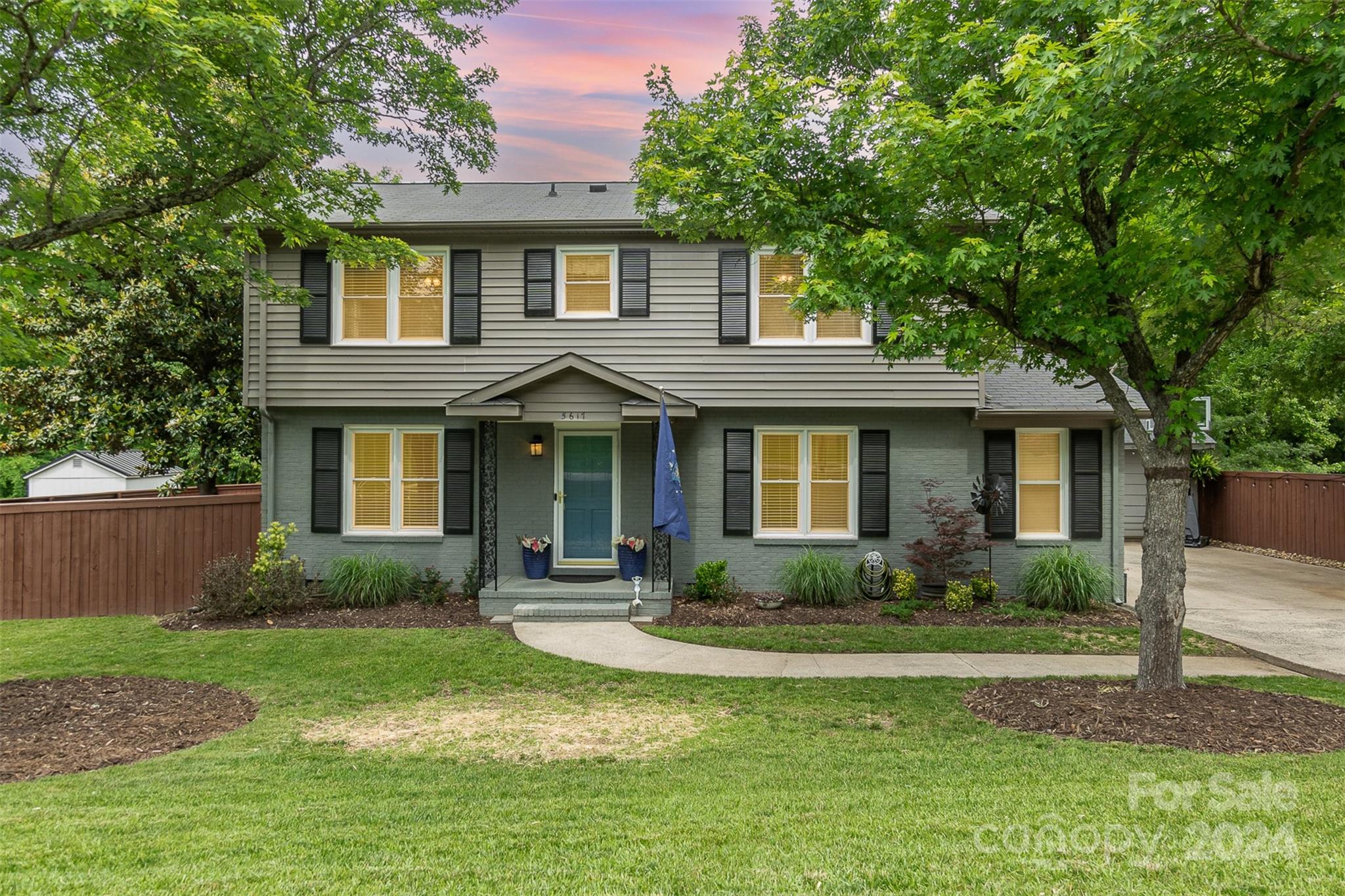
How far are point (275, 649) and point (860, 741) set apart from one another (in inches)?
252

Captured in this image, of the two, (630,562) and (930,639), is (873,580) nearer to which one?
(930,639)

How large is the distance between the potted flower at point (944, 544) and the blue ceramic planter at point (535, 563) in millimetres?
5290

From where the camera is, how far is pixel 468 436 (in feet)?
34.5

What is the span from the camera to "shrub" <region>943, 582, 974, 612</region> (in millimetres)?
9391

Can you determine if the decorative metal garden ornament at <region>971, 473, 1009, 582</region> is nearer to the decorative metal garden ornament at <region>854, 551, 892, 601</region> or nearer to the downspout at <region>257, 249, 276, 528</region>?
the decorative metal garden ornament at <region>854, 551, 892, 601</region>

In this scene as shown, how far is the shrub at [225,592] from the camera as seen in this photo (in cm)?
916

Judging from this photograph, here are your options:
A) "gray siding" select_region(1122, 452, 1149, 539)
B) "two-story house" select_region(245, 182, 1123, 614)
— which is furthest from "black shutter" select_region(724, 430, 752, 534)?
"gray siding" select_region(1122, 452, 1149, 539)

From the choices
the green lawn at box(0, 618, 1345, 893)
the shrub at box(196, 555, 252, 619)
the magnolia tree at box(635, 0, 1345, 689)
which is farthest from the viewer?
the shrub at box(196, 555, 252, 619)

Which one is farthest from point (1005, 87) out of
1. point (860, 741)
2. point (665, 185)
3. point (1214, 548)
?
point (1214, 548)

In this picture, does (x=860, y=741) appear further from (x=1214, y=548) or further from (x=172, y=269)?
(x=1214, y=548)

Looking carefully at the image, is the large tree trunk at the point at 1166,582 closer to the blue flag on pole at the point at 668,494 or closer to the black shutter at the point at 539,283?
the blue flag on pole at the point at 668,494

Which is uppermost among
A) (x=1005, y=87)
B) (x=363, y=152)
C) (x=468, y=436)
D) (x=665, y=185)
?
(x=363, y=152)

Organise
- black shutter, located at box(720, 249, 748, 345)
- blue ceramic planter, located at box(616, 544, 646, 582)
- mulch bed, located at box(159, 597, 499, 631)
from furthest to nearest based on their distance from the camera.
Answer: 1. black shutter, located at box(720, 249, 748, 345)
2. blue ceramic planter, located at box(616, 544, 646, 582)
3. mulch bed, located at box(159, 597, 499, 631)

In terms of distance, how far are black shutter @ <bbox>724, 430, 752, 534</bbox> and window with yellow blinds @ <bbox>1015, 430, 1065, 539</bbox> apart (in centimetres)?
403
